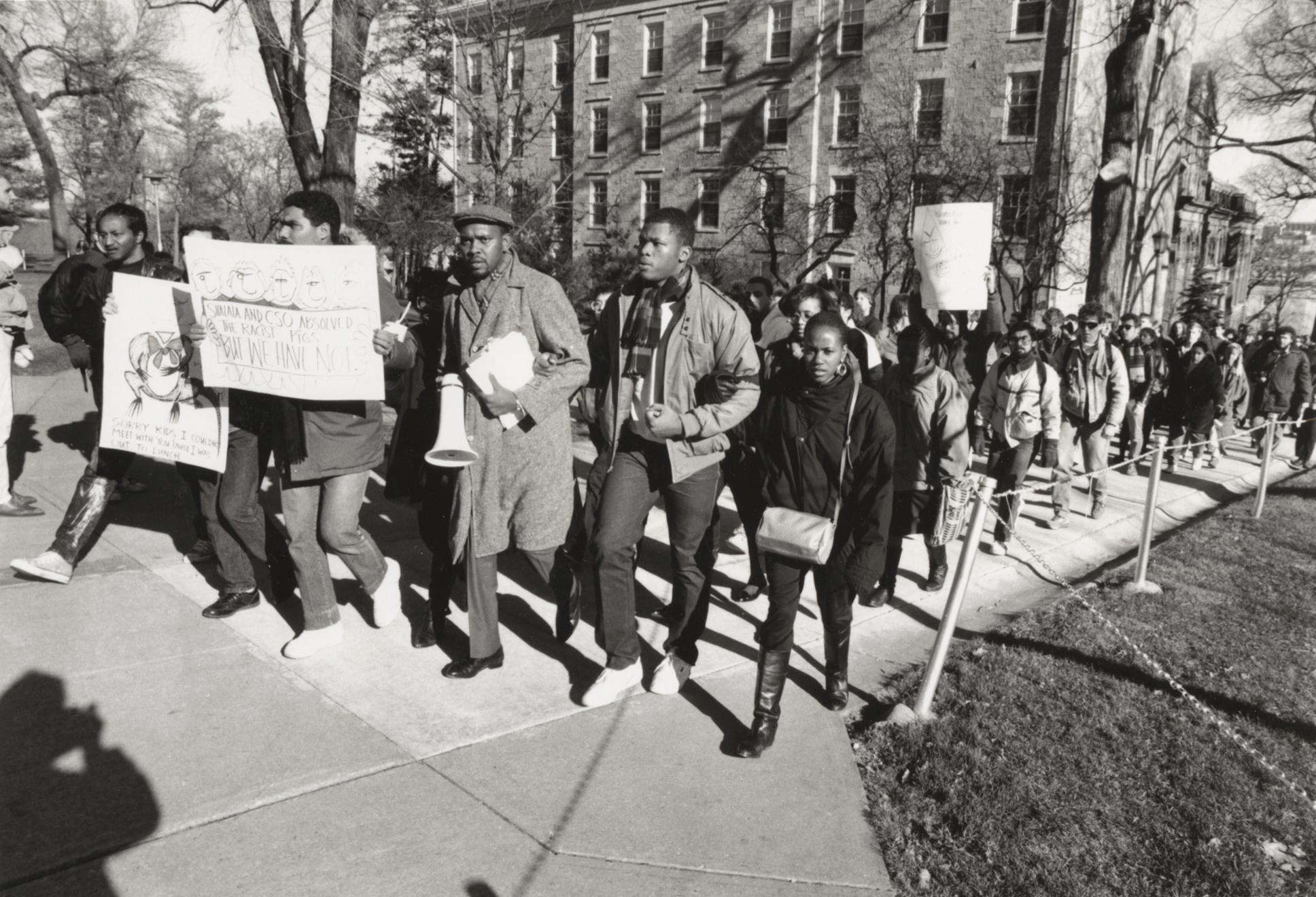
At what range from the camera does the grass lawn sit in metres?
3.35

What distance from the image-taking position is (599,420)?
14.9 ft

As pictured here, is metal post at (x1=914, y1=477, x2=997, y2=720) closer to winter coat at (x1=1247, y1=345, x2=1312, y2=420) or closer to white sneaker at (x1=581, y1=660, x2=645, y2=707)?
white sneaker at (x1=581, y1=660, x2=645, y2=707)

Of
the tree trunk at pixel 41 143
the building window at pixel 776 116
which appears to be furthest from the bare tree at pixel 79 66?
the building window at pixel 776 116

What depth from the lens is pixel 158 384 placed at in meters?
5.04

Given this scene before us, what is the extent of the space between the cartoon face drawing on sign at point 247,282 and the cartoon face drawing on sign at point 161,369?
2.24 feet

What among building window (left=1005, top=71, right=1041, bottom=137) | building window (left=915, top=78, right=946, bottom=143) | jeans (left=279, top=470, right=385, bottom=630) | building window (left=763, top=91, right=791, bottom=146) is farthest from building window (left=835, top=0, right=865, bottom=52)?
jeans (left=279, top=470, right=385, bottom=630)

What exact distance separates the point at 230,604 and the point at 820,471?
9.81ft

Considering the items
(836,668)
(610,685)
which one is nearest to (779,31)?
(836,668)

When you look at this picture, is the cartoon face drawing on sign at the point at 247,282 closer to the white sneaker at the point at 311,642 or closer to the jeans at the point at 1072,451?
the white sneaker at the point at 311,642

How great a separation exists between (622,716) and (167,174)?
48.6 m

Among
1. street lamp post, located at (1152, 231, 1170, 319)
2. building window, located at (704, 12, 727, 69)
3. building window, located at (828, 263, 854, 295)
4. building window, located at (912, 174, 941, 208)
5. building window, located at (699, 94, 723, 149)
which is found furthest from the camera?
building window, located at (699, 94, 723, 149)

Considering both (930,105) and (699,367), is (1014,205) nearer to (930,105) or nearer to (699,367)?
(930,105)

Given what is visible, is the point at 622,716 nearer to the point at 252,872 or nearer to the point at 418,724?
the point at 418,724

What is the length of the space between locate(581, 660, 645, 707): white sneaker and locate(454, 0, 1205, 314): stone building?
69.6ft
